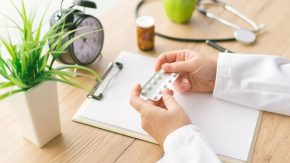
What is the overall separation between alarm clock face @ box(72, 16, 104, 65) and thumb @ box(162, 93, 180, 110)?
9.6 inches

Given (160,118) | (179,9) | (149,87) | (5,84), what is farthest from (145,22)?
(5,84)

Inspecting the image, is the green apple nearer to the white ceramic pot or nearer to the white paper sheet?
the white paper sheet

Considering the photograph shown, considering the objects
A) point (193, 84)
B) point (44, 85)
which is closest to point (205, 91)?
point (193, 84)

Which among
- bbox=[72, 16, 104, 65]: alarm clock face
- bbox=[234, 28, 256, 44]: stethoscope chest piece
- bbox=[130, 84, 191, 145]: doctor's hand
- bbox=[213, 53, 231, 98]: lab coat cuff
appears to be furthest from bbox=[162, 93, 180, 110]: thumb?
bbox=[234, 28, 256, 44]: stethoscope chest piece

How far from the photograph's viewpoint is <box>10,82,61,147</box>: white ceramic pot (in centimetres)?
73

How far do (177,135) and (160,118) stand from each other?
5 centimetres

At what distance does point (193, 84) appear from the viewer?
3.07 ft

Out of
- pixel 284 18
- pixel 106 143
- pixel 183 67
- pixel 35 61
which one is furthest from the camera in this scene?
pixel 284 18

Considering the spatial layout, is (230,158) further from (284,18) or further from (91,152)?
(284,18)

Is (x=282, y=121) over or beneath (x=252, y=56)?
beneath

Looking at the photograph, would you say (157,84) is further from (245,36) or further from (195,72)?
(245,36)

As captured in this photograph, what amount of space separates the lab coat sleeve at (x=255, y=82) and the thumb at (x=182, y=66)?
0.19 ft

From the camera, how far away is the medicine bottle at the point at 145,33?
1043mm

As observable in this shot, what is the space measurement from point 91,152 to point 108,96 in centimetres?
16
